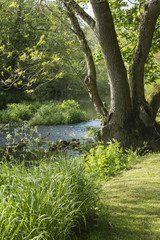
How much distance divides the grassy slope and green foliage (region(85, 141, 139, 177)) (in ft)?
2.49

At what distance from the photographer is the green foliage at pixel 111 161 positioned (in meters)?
6.03

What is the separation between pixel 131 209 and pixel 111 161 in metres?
2.98

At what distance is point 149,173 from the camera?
5.30 metres

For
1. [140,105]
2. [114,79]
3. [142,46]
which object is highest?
[142,46]

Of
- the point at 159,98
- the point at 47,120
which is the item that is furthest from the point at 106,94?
the point at 159,98

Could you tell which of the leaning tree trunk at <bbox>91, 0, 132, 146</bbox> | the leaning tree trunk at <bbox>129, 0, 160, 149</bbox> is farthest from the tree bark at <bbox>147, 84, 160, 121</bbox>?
the leaning tree trunk at <bbox>91, 0, 132, 146</bbox>

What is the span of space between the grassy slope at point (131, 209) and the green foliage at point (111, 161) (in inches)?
29.9

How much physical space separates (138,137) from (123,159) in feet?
3.31

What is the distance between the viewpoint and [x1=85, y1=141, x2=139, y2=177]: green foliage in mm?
→ 6027

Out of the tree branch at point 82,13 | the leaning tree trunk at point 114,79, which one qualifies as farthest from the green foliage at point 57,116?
the tree branch at point 82,13

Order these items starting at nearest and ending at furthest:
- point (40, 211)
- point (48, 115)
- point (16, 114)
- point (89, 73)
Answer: point (40, 211) < point (89, 73) < point (48, 115) < point (16, 114)

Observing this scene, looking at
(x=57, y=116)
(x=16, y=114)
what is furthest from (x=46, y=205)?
(x=16, y=114)

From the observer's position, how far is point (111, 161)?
257 inches

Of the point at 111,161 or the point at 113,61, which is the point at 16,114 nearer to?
the point at 113,61
